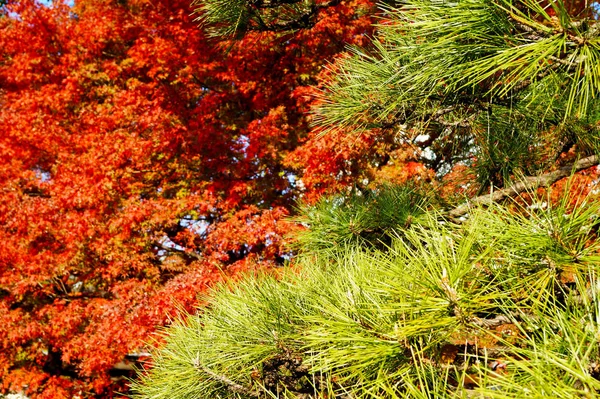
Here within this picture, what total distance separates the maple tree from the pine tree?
2718 millimetres

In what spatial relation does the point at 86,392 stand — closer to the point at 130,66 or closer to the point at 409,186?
the point at 130,66

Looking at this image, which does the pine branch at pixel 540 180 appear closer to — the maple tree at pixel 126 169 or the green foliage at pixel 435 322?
the green foliage at pixel 435 322

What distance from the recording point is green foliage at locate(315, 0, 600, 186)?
3.29 feet

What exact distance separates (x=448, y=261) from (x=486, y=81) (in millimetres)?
885

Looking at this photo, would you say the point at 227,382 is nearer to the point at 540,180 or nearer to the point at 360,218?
the point at 360,218

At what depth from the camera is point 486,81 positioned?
5.29 ft

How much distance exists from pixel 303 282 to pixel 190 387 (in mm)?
545

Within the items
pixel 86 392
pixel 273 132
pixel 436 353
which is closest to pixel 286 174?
pixel 273 132

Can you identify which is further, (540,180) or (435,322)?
(540,180)

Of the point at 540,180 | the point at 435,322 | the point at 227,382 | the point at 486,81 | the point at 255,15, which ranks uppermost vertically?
the point at 255,15

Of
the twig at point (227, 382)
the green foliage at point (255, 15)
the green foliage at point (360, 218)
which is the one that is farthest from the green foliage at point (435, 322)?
the green foliage at point (255, 15)

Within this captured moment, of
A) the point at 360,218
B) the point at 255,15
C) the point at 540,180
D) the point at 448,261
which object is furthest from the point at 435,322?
the point at 255,15

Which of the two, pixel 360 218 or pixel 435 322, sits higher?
pixel 435 322

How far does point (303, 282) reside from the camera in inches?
64.2
